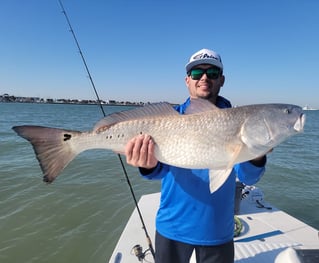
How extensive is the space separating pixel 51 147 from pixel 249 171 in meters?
1.79

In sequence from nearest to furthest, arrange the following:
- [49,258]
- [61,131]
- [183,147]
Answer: [183,147] < [61,131] < [49,258]

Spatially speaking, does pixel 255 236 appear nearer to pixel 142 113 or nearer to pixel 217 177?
pixel 217 177

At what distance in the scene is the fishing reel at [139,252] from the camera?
3750 mm

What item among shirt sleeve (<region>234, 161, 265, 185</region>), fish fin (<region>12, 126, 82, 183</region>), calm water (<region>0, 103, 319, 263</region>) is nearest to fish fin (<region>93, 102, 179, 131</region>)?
fish fin (<region>12, 126, 82, 183</region>)

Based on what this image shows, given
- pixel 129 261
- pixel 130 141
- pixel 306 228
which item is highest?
pixel 130 141

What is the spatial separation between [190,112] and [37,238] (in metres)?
5.77

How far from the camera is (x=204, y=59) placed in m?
2.72

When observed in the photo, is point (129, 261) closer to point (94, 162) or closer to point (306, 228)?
point (306, 228)

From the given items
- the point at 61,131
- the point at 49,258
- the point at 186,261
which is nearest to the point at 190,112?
the point at 61,131

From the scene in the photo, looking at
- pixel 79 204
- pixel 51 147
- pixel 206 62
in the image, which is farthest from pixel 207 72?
pixel 79 204

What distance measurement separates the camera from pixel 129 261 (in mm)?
3699

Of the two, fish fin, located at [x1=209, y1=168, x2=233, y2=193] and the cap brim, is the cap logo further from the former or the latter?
fish fin, located at [x1=209, y1=168, x2=233, y2=193]

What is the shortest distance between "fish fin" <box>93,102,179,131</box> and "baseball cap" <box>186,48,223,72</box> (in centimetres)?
64

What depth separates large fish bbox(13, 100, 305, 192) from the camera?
2.16m
